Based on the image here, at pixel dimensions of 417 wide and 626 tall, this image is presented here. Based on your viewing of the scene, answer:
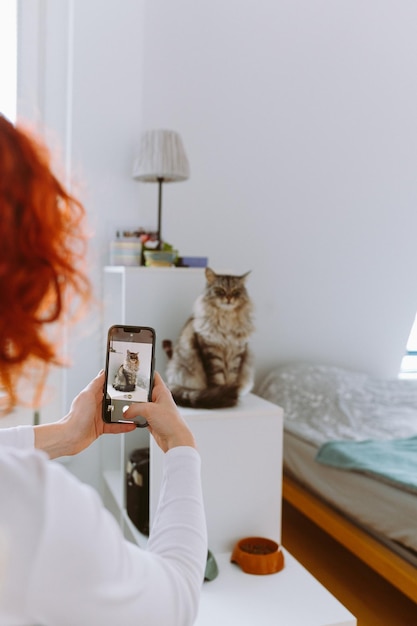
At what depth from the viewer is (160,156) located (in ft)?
6.72

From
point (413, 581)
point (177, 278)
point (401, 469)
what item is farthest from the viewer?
point (177, 278)

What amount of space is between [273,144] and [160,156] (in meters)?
0.77

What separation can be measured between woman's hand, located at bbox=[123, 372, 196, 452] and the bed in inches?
41.7

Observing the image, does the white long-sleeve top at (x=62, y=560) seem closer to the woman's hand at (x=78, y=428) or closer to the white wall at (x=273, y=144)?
the woman's hand at (x=78, y=428)

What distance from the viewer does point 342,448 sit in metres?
1.95

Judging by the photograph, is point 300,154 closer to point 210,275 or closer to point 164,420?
point 210,275

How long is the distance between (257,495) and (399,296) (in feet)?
5.04

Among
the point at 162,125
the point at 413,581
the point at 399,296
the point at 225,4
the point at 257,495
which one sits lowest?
the point at 413,581

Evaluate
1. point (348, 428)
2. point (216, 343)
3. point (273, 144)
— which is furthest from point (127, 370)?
point (273, 144)

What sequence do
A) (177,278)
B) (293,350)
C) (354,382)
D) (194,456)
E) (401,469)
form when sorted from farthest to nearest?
(293,350) < (354,382) < (177,278) < (401,469) < (194,456)

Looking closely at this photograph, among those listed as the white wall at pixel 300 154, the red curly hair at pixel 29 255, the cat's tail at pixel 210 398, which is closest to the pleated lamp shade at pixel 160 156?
the white wall at pixel 300 154

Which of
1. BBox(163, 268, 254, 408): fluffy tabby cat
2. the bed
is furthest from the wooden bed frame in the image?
BBox(163, 268, 254, 408): fluffy tabby cat

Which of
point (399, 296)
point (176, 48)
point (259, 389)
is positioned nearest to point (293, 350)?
point (259, 389)

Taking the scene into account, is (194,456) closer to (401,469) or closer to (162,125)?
(401,469)
